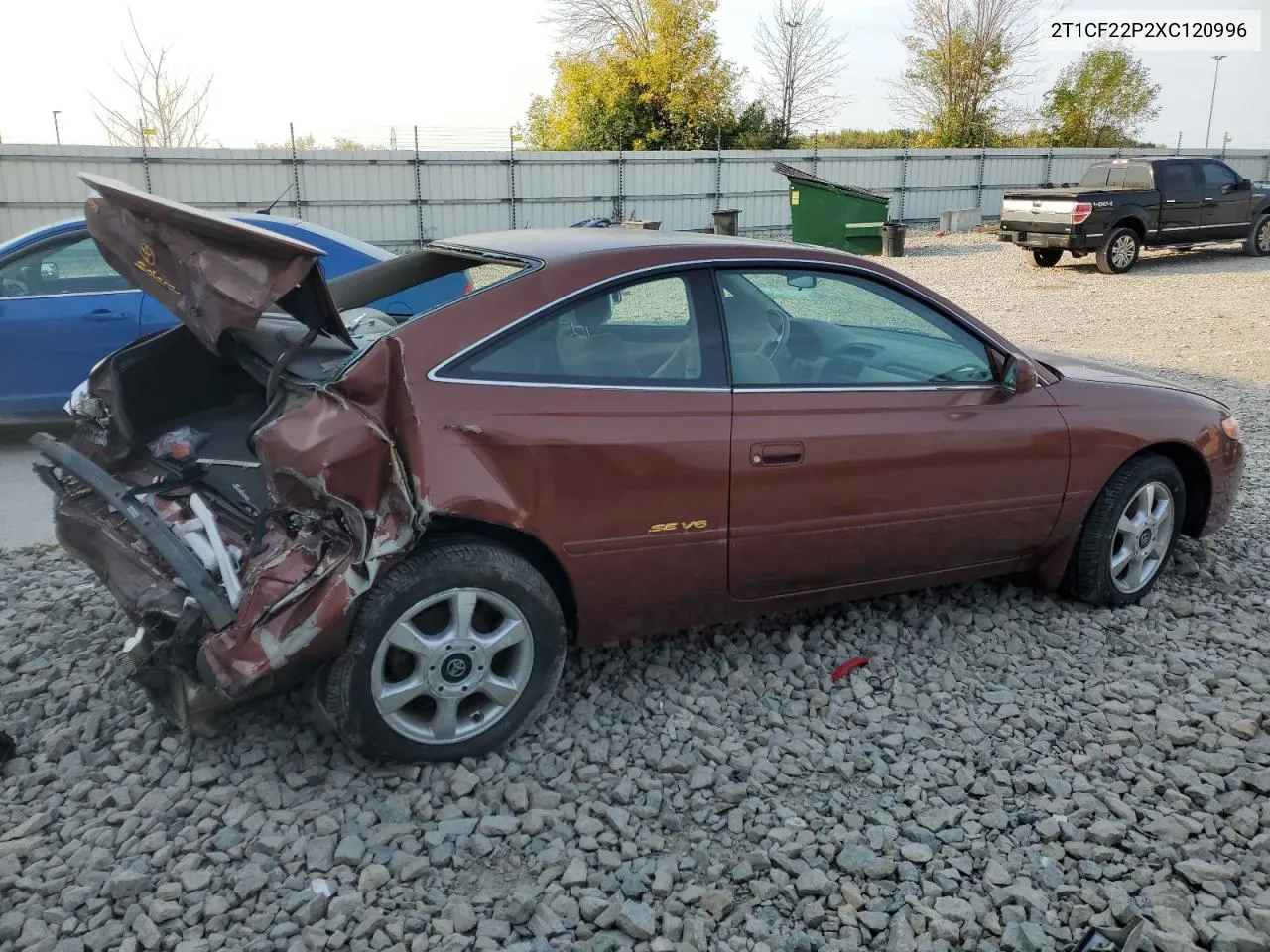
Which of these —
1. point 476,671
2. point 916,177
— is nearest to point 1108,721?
point 476,671

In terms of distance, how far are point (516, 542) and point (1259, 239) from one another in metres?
21.6

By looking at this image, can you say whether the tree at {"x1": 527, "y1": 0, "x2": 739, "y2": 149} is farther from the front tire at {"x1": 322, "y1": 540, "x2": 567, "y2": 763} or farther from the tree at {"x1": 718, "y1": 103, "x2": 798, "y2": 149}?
the front tire at {"x1": 322, "y1": 540, "x2": 567, "y2": 763}

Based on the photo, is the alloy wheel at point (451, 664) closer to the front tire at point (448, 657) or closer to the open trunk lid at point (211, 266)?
the front tire at point (448, 657)

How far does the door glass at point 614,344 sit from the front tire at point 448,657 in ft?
1.97

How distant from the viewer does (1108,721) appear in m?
3.72

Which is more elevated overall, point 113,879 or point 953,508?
point 953,508

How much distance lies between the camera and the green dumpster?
20406mm

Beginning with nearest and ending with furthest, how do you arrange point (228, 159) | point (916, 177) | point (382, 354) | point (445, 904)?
point (445, 904)
point (382, 354)
point (228, 159)
point (916, 177)

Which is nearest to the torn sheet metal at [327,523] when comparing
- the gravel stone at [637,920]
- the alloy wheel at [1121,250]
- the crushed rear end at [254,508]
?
the crushed rear end at [254,508]

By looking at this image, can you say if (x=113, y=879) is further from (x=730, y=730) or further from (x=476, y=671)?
(x=730, y=730)

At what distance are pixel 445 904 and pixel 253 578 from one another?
3.63ft

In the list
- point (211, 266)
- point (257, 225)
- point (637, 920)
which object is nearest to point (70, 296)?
point (257, 225)

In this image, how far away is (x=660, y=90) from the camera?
33.8m

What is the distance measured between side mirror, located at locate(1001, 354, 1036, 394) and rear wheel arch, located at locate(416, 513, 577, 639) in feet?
6.35
